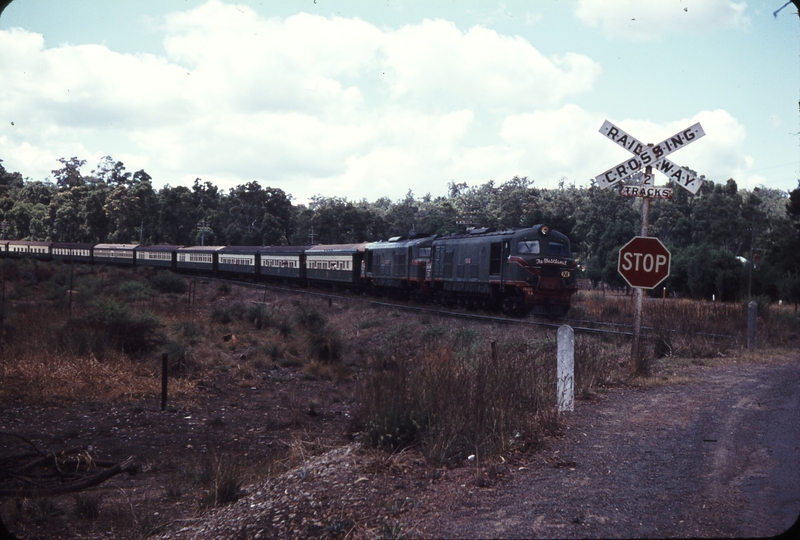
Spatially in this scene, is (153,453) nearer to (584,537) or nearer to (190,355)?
(190,355)

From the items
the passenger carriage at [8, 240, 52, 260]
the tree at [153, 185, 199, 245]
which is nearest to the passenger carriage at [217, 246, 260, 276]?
the passenger carriage at [8, 240, 52, 260]

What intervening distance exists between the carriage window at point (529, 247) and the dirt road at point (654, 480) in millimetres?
13418

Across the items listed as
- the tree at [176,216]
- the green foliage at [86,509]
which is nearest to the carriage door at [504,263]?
the green foliage at [86,509]

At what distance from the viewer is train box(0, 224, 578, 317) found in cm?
2198

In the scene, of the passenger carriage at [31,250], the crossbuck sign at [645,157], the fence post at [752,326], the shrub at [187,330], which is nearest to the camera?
the crossbuck sign at [645,157]

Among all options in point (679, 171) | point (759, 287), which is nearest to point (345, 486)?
point (679, 171)

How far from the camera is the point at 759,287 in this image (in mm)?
43438

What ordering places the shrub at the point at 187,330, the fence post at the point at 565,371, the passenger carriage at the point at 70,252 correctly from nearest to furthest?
the fence post at the point at 565,371
the shrub at the point at 187,330
the passenger carriage at the point at 70,252

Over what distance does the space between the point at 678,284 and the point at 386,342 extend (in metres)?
34.8

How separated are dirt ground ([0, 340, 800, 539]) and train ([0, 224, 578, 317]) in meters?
10.1

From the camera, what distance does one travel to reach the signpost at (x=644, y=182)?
10164 mm

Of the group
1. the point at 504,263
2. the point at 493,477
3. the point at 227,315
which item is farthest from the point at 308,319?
the point at 493,477

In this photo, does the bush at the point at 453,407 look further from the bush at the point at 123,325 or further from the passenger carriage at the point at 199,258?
the passenger carriage at the point at 199,258

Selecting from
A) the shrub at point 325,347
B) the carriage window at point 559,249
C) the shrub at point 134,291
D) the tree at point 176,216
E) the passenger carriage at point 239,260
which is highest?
the tree at point 176,216
